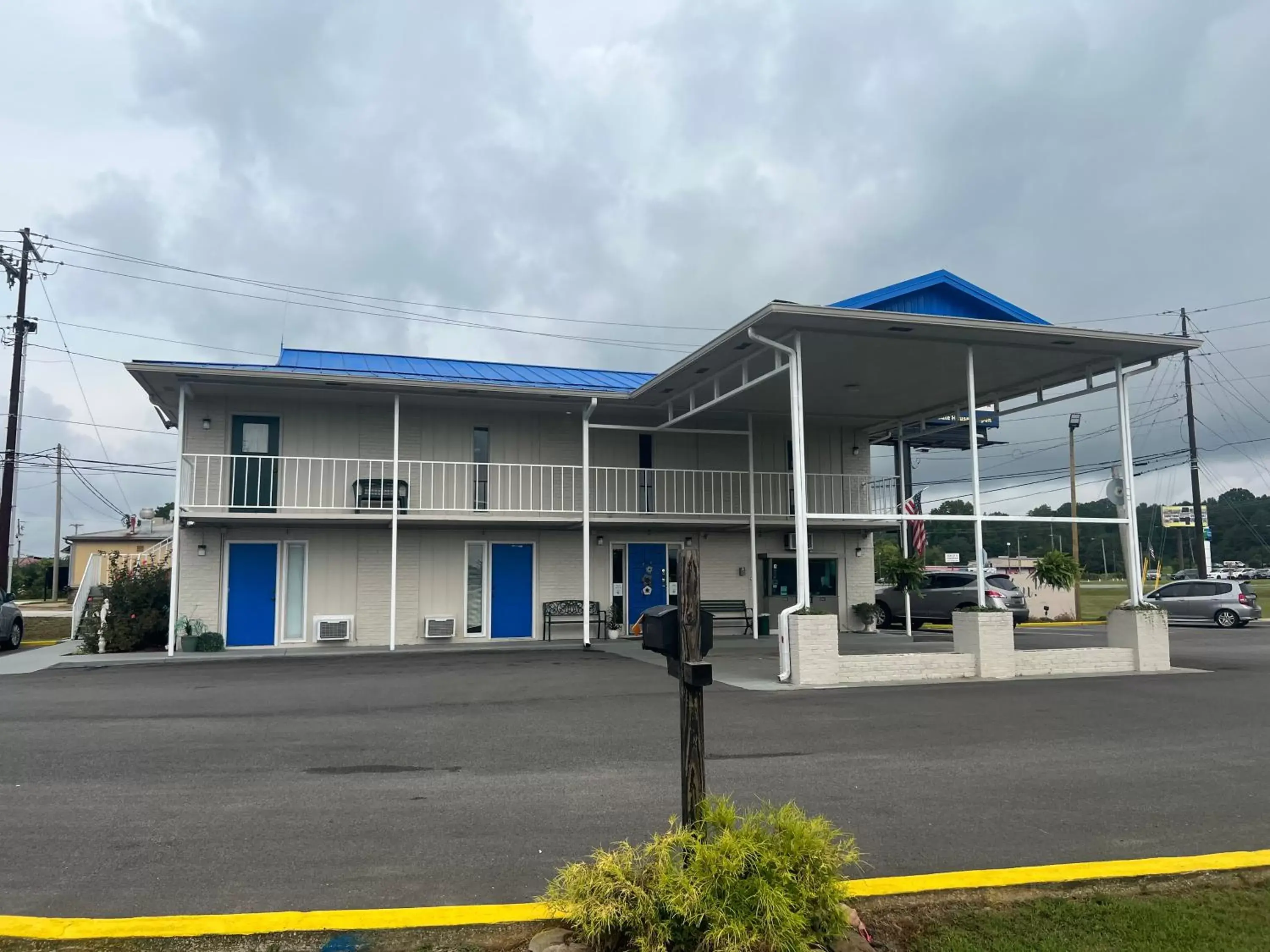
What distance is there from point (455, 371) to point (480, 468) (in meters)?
3.30

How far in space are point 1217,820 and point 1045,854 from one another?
160 centimetres

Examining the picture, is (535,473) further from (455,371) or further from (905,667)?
(905,667)

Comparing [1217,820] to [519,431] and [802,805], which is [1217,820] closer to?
[802,805]

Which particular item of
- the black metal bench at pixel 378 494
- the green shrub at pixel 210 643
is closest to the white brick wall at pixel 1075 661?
the black metal bench at pixel 378 494

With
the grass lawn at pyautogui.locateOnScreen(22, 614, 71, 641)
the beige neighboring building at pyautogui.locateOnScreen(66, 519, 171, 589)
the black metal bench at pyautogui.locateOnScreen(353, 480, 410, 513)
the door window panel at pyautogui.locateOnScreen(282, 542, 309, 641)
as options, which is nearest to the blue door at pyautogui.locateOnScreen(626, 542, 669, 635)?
the black metal bench at pyautogui.locateOnScreen(353, 480, 410, 513)

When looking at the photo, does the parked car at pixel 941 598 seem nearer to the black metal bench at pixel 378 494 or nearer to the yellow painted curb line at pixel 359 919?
the black metal bench at pixel 378 494

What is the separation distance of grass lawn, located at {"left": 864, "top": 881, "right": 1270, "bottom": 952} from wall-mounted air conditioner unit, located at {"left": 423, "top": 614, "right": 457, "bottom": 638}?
47.9 ft

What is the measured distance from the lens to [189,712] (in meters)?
9.80

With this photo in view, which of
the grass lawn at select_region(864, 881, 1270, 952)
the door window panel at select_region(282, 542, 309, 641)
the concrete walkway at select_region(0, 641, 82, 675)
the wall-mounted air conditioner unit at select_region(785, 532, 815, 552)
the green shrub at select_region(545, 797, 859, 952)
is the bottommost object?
the grass lawn at select_region(864, 881, 1270, 952)

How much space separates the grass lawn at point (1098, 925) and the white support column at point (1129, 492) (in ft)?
35.2

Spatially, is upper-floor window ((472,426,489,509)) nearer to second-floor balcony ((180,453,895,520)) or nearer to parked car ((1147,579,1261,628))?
→ second-floor balcony ((180,453,895,520))

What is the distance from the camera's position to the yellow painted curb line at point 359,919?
12.8 feet

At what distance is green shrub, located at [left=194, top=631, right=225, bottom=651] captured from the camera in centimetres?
1620

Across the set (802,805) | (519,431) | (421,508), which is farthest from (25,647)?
(802,805)
